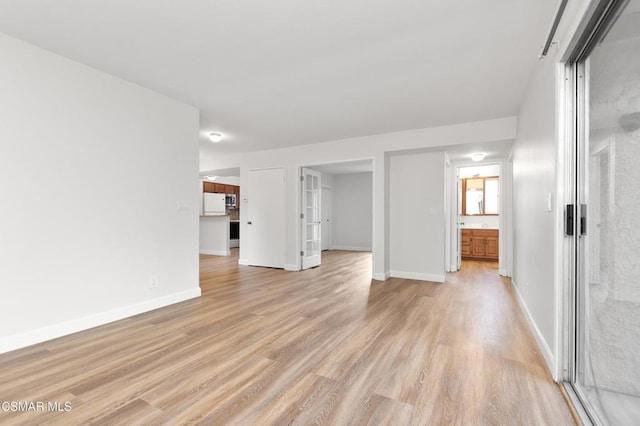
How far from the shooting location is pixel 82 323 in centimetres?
267

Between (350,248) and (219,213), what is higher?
(219,213)

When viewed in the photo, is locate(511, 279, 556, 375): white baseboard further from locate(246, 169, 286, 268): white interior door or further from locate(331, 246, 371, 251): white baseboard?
locate(331, 246, 371, 251): white baseboard

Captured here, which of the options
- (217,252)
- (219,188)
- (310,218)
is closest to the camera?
(310,218)

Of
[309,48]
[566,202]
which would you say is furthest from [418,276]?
[309,48]

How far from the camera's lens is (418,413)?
1.56 metres

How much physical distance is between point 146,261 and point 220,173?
4224mm

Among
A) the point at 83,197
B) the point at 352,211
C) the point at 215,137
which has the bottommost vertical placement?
the point at 352,211

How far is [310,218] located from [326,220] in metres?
3.25

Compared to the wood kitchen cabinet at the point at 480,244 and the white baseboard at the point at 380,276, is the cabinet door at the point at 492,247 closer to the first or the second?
the wood kitchen cabinet at the point at 480,244

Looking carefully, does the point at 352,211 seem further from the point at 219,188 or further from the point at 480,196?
the point at 219,188

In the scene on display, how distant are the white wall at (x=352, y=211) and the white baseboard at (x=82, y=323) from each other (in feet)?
20.5

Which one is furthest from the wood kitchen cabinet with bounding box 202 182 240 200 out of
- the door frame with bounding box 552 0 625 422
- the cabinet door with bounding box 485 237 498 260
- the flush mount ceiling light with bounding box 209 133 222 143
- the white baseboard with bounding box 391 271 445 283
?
the door frame with bounding box 552 0 625 422

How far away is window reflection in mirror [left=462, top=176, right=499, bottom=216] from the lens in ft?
23.6

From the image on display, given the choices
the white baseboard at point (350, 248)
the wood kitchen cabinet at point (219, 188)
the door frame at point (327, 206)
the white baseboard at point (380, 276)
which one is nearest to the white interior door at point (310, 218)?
the white baseboard at point (380, 276)
